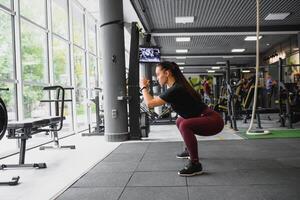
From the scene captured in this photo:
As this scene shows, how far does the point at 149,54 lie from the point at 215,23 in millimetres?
4223

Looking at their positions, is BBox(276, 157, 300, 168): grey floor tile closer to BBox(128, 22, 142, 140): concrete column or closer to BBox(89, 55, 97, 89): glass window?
BBox(128, 22, 142, 140): concrete column

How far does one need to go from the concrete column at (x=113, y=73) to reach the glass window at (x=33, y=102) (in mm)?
1414

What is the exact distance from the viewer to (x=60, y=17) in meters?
8.15

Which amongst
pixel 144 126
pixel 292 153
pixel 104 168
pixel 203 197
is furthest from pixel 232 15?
pixel 203 197

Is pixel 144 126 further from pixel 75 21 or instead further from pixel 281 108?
pixel 75 21

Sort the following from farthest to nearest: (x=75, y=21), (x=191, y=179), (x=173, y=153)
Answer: (x=75, y=21)
(x=173, y=153)
(x=191, y=179)

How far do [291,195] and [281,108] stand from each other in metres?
5.68

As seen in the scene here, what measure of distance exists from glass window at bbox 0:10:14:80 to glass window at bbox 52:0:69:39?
1.97 meters

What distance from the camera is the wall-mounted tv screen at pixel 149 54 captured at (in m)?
8.30

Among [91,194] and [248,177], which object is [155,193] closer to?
[91,194]

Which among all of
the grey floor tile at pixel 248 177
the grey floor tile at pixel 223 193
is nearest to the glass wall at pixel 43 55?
the grey floor tile at pixel 248 177

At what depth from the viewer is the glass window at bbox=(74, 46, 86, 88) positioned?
8885 mm

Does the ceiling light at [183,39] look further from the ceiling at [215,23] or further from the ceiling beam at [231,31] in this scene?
the ceiling beam at [231,31]

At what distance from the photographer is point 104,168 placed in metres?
3.76
